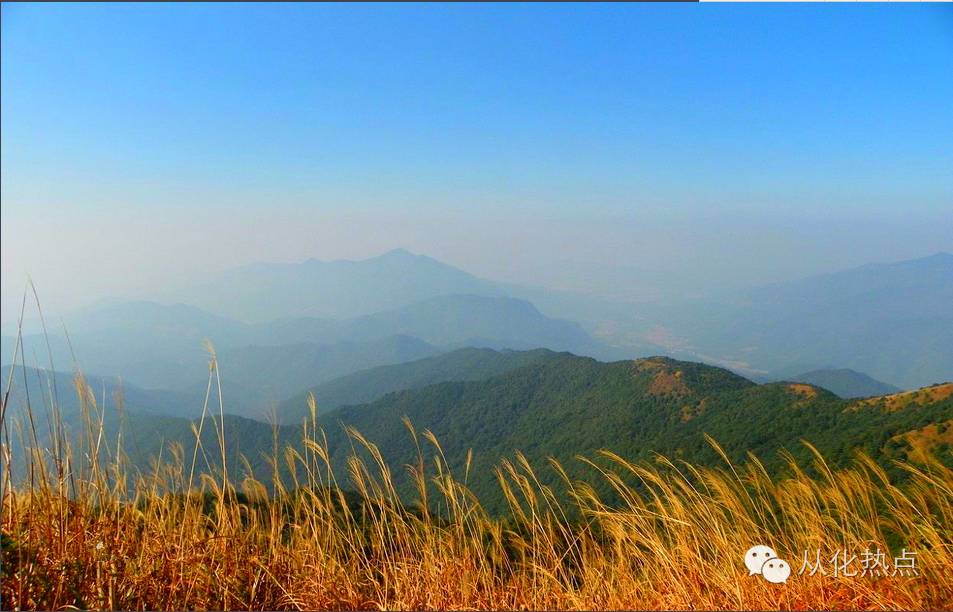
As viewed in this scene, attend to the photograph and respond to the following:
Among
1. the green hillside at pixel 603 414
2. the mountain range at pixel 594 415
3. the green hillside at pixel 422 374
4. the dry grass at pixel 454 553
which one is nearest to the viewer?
the dry grass at pixel 454 553

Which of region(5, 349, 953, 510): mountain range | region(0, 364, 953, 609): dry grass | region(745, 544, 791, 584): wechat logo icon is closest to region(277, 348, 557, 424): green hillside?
region(5, 349, 953, 510): mountain range

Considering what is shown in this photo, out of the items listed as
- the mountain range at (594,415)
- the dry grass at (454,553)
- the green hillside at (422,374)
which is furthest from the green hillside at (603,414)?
the dry grass at (454,553)

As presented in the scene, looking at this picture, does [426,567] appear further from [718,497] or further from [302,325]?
[302,325]

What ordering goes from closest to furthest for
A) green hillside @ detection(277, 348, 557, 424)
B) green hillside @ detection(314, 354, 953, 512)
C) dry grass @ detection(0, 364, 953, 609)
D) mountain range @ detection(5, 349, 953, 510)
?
1. dry grass @ detection(0, 364, 953, 609)
2. mountain range @ detection(5, 349, 953, 510)
3. green hillside @ detection(314, 354, 953, 512)
4. green hillside @ detection(277, 348, 557, 424)

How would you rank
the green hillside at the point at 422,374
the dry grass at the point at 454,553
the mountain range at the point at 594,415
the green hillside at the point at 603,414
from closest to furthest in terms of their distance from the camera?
the dry grass at the point at 454,553 < the mountain range at the point at 594,415 < the green hillside at the point at 603,414 < the green hillside at the point at 422,374

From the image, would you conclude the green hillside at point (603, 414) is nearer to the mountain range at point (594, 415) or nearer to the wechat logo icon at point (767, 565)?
the mountain range at point (594, 415)

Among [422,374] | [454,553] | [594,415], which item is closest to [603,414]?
[594,415]

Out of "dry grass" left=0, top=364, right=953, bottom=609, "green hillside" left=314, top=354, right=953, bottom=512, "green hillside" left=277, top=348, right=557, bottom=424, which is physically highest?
"dry grass" left=0, top=364, right=953, bottom=609

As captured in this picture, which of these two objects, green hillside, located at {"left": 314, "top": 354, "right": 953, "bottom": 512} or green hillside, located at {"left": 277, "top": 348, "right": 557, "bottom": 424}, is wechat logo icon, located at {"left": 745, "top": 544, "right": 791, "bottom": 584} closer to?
green hillside, located at {"left": 314, "top": 354, "right": 953, "bottom": 512}

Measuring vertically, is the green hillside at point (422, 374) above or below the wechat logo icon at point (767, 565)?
below

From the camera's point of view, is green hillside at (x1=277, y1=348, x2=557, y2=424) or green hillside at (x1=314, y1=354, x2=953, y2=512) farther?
green hillside at (x1=277, y1=348, x2=557, y2=424)
